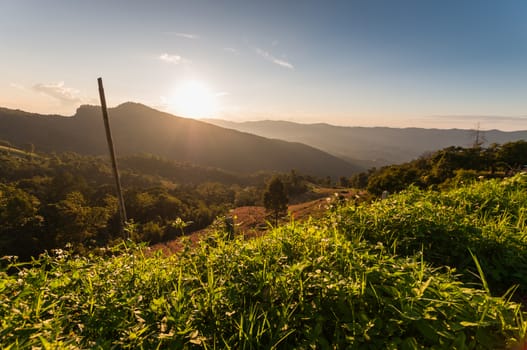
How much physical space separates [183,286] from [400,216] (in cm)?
295

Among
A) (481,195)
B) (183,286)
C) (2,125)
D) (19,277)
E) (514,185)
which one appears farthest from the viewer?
(2,125)

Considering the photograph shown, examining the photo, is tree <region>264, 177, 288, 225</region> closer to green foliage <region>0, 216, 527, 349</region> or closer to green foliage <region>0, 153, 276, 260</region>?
green foliage <region>0, 153, 276, 260</region>

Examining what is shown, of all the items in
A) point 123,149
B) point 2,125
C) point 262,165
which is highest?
point 2,125

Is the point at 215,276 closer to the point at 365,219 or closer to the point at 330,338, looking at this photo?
the point at 330,338

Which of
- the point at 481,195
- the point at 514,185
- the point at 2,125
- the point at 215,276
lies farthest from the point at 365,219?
the point at 2,125

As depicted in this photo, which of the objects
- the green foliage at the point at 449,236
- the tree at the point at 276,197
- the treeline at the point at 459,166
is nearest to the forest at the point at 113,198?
the treeline at the point at 459,166

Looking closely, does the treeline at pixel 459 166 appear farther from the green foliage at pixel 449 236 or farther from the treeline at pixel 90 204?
the treeline at pixel 90 204

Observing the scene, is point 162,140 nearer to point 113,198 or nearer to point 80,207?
point 113,198

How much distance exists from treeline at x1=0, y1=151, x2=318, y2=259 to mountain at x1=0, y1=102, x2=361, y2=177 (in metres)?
44.0

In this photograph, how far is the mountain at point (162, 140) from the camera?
123m

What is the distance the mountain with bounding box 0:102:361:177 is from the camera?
12269 centimetres

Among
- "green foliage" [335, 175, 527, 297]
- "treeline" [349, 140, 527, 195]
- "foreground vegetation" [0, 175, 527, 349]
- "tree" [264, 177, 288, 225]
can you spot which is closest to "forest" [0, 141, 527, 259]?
"treeline" [349, 140, 527, 195]

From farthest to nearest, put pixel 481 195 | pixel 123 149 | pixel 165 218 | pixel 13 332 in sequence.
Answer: pixel 123 149 < pixel 165 218 < pixel 481 195 < pixel 13 332

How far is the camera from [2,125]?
118 meters
